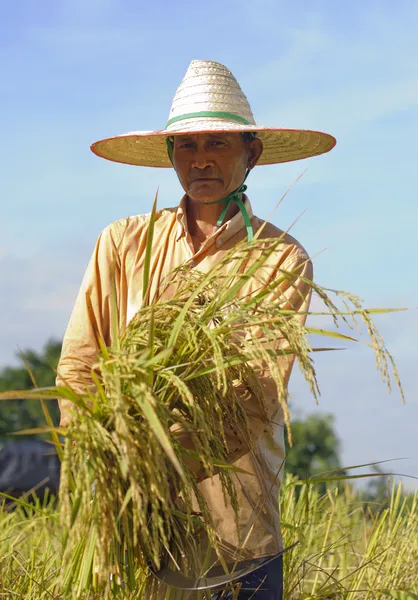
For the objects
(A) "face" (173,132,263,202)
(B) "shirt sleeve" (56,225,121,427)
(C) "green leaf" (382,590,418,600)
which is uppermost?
(A) "face" (173,132,263,202)

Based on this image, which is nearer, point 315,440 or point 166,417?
point 166,417

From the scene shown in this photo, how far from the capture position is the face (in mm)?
3635

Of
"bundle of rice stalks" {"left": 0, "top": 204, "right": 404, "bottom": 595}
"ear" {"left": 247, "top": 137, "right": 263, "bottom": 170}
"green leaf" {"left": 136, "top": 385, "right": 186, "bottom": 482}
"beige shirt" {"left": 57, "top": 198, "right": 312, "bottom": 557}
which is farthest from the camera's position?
"ear" {"left": 247, "top": 137, "right": 263, "bottom": 170}

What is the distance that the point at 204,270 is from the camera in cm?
366

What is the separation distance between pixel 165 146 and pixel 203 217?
2.27 feet

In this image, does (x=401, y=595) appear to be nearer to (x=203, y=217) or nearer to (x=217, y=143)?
(x=203, y=217)

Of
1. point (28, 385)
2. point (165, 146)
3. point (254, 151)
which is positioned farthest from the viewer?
point (28, 385)

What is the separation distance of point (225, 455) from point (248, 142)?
151 centimetres

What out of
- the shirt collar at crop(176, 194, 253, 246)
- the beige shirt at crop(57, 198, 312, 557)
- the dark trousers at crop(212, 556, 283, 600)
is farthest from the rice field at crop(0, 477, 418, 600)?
the shirt collar at crop(176, 194, 253, 246)

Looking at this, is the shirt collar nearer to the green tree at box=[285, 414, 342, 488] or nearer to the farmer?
the farmer

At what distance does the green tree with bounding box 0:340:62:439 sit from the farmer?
43.1 feet

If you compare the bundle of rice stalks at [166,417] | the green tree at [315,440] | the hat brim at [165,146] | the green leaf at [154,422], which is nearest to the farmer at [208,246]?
the hat brim at [165,146]

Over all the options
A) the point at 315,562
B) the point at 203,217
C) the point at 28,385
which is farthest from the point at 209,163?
the point at 28,385

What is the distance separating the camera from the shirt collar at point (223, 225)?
3.70 m
